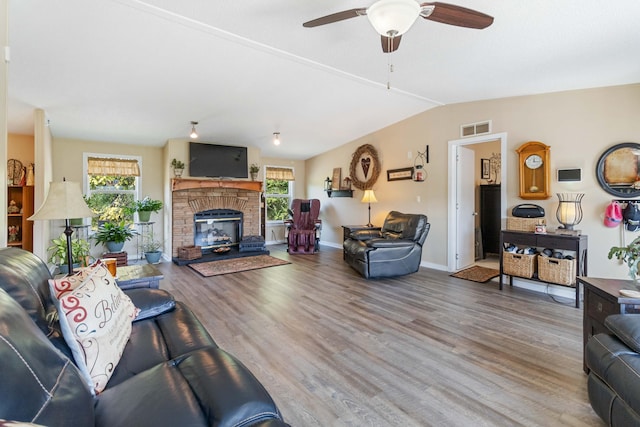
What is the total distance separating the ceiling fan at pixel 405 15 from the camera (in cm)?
175

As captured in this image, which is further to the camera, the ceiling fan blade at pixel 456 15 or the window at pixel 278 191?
the window at pixel 278 191

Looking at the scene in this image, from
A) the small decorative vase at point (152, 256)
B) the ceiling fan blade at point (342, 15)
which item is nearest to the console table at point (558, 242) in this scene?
the ceiling fan blade at point (342, 15)

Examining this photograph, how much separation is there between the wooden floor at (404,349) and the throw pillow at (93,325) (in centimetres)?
95

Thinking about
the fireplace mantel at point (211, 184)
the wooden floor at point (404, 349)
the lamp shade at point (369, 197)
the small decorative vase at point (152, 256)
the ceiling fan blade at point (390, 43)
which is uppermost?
the ceiling fan blade at point (390, 43)

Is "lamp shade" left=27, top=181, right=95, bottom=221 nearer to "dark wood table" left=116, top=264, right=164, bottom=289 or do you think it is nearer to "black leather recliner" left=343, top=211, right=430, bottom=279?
"dark wood table" left=116, top=264, right=164, bottom=289

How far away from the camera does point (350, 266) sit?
16.8 feet

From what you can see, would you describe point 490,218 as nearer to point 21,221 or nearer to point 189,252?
point 189,252

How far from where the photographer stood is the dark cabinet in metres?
5.81

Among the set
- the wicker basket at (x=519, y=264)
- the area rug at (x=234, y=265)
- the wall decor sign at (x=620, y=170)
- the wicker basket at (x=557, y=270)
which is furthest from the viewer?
the area rug at (x=234, y=265)

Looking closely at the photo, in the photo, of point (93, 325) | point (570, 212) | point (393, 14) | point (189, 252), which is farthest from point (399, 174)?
point (93, 325)

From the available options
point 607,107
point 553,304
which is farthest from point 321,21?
point 553,304

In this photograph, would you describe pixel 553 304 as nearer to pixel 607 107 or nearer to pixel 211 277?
pixel 607 107

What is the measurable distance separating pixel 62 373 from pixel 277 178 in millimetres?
7137

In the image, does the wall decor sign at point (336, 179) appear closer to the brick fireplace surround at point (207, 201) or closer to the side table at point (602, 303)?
the brick fireplace surround at point (207, 201)
